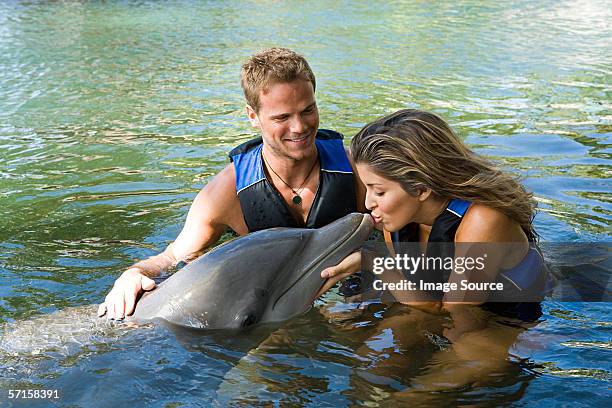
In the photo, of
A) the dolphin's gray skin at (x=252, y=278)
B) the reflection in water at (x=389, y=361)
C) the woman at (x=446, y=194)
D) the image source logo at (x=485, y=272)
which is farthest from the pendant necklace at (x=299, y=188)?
the woman at (x=446, y=194)

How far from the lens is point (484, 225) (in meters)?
5.01

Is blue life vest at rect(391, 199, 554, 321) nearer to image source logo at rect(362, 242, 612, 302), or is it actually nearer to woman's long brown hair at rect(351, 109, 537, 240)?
image source logo at rect(362, 242, 612, 302)

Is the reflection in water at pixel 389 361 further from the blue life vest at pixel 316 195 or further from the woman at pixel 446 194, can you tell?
the blue life vest at pixel 316 195

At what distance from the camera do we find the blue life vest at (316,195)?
6.52m

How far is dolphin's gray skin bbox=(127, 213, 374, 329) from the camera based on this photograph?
4.97 meters

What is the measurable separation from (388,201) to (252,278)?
0.98 metres

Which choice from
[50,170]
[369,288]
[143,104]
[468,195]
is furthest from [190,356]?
[143,104]

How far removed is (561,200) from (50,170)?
618 cm

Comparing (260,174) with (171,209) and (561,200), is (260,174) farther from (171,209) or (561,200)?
(561,200)

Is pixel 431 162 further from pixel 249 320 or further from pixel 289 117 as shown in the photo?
pixel 249 320

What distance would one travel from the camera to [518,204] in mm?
5094

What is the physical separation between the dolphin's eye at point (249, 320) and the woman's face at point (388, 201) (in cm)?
101

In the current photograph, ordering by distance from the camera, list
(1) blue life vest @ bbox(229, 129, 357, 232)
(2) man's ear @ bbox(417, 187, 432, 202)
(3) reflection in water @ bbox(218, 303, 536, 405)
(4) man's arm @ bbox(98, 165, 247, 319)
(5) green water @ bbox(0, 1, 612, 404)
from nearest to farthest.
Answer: (3) reflection in water @ bbox(218, 303, 536, 405) < (2) man's ear @ bbox(417, 187, 432, 202) < (4) man's arm @ bbox(98, 165, 247, 319) < (1) blue life vest @ bbox(229, 129, 357, 232) < (5) green water @ bbox(0, 1, 612, 404)

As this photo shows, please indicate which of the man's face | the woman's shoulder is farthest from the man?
the woman's shoulder
